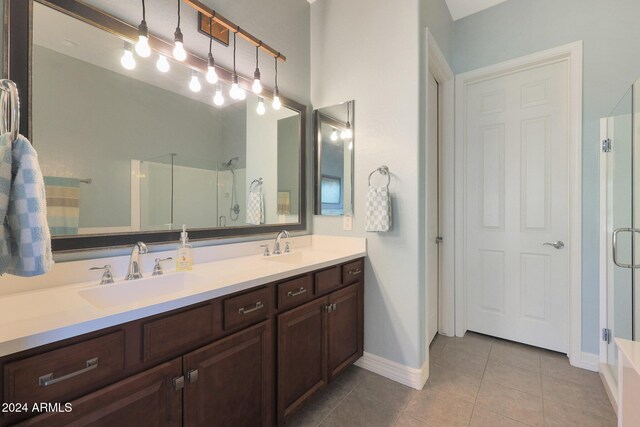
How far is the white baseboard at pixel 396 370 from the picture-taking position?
1885 millimetres

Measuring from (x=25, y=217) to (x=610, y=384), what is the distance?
9.63 feet

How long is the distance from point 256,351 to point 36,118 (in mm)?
1302

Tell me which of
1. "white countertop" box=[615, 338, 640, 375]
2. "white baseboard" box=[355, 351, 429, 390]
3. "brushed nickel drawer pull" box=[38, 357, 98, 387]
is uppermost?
"brushed nickel drawer pull" box=[38, 357, 98, 387]

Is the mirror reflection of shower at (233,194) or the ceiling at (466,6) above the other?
the ceiling at (466,6)

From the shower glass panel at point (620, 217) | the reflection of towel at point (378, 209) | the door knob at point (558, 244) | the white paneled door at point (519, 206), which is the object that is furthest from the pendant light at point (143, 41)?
the door knob at point (558, 244)

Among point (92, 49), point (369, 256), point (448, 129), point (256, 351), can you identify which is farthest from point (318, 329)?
point (448, 129)

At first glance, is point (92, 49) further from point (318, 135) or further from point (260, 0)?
point (318, 135)

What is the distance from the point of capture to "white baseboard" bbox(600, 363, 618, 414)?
1.67 meters

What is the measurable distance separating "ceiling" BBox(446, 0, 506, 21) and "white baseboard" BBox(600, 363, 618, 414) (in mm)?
2932

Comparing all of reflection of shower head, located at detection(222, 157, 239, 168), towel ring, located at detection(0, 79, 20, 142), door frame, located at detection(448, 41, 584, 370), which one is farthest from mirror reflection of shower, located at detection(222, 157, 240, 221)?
door frame, located at detection(448, 41, 584, 370)

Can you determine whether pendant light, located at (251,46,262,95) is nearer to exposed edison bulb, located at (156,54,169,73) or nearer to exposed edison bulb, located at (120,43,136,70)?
exposed edison bulb, located at (156,54,169,73)

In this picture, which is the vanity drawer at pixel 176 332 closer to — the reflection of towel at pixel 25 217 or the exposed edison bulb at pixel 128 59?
the reflection of towel at pixel 25 217

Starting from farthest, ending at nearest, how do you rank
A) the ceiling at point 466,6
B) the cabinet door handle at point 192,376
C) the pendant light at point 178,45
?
1. the ceiling at point 466,6
2. the pendant light at point 178,45
3. the cabinet door handle at point 192,376

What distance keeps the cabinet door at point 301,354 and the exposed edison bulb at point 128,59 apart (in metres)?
1.41
